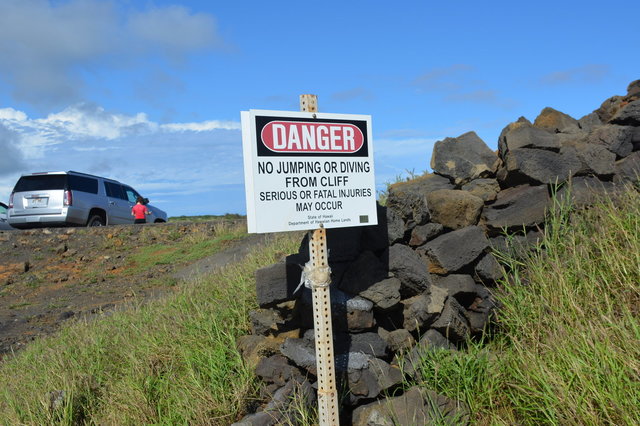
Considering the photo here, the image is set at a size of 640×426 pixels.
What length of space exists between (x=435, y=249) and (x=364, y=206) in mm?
1417

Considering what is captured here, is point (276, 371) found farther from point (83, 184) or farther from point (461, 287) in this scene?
point (83, 184)

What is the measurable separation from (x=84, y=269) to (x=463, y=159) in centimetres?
1006

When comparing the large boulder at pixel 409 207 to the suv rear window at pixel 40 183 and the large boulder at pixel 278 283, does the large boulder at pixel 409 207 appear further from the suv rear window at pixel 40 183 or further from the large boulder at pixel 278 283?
the suv rear window at pixel 40 183

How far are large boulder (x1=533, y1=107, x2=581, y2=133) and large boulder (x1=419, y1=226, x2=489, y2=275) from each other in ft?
11.7

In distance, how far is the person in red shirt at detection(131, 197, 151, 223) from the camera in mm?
19438

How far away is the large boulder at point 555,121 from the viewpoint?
913cm

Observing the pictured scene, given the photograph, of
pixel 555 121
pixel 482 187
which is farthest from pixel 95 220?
pixel 482 187

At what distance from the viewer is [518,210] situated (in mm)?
6684

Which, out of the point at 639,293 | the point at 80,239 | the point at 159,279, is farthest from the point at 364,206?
the point at 80,239

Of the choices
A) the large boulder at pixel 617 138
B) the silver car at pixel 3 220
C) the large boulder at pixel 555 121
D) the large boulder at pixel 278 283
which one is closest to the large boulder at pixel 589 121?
the large boulder at pixel 555 121

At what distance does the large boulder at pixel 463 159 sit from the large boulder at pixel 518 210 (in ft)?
2.96

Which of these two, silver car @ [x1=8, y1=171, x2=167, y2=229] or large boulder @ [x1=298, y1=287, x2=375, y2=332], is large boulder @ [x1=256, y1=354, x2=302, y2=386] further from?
silver car @ [x1=8, y1=171, x2=167, y2=229]

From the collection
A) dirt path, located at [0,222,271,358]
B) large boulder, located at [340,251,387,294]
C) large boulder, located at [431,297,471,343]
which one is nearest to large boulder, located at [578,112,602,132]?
large boulder, located at [431,297,471,343]

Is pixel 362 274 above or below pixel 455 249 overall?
below
